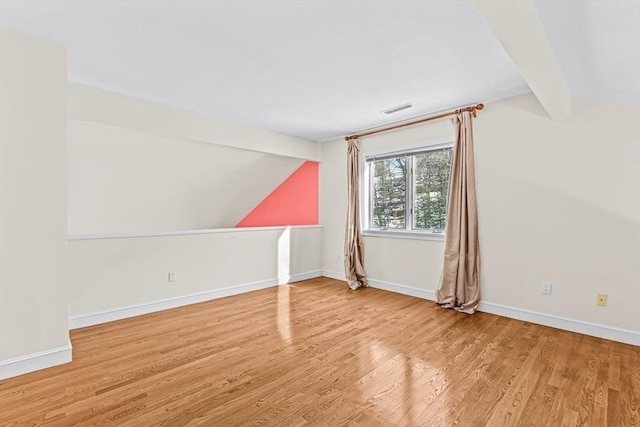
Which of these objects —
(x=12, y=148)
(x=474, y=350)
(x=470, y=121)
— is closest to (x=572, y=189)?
(x=470, y=121)

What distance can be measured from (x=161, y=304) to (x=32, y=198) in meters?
1.79

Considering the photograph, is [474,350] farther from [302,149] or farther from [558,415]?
[302,149]

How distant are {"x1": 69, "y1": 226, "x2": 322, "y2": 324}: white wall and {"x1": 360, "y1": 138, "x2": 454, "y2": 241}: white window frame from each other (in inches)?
38.4

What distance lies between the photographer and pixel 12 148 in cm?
213

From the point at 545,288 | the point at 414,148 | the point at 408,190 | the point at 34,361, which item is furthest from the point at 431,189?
the point at 34,361

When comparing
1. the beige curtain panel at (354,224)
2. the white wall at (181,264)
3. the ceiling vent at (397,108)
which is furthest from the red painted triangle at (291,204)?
the ceiling vent at (397,108)

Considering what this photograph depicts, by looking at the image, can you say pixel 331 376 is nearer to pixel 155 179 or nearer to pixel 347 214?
pixel 347 214

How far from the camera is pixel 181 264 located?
375 cm

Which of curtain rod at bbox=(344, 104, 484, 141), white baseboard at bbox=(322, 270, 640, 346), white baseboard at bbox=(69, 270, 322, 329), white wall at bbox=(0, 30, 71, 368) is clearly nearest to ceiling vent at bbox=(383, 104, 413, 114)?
curtain rod at bbox=(344, 104, 484, 141)

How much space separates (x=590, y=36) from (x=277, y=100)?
2.52 meters

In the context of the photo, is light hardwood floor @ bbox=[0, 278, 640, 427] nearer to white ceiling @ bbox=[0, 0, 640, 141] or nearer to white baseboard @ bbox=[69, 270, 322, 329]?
white baseboard @ bbox=[69, 270, 322, 329]

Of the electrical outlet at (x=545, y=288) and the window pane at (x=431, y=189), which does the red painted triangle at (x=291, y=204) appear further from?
the electrical outlet at (x=545, y=288)

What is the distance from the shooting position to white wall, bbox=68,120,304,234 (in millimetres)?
3473

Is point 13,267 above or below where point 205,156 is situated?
below
